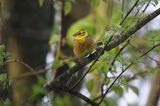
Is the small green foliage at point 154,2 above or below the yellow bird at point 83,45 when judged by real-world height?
above

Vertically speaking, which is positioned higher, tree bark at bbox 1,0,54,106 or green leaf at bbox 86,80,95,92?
green leaf at bbox 86,80,95,92

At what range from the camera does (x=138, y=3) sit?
1939 millimetres

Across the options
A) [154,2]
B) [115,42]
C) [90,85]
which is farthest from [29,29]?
[154,2]

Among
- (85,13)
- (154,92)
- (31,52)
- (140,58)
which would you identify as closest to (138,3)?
(140,58)

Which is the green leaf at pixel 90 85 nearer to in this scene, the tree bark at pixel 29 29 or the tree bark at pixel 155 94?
the tree bark at pixel 155 94

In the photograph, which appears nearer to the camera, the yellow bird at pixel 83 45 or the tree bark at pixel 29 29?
the yellow bird at pixel 83 45

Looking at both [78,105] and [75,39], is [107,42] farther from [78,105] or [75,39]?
[78,105]

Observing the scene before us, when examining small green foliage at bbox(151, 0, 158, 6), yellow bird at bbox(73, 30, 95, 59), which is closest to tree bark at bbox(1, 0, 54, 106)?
yellow bird at bbox(73, 30, 95, 59)

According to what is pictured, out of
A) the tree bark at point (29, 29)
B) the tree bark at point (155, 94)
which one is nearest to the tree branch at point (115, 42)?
the tree bark at point (155, 94)

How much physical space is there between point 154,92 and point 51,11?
1.10 meters

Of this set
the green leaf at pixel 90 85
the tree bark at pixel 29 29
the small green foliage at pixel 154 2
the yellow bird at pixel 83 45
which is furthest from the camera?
the tree bark at pixel 29 29

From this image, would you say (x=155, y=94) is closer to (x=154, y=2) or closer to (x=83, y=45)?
(x=83, y=45)

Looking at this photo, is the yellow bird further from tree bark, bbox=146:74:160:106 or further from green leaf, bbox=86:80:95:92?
tree bark, bbox=146:74:160:106

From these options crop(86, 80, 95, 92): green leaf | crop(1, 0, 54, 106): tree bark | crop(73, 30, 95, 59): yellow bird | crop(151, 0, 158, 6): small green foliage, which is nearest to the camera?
crop(151, 0, 158, 6): small green foliage
